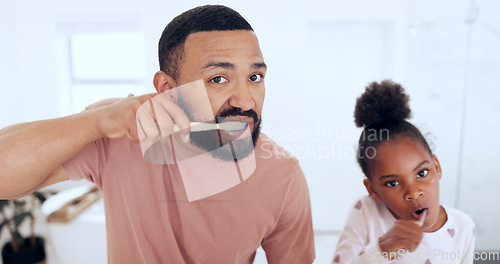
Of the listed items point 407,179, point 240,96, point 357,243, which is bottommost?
point 357,243

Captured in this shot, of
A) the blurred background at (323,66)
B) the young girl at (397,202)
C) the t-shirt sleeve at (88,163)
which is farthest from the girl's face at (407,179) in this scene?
the t-shirt sleeve at (88,163)

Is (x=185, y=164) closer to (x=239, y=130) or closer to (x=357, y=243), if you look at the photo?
(x=239, y=130)

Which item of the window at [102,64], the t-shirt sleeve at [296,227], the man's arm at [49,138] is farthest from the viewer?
the window at [102,64]

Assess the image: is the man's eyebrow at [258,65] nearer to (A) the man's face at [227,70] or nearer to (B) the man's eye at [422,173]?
(A) the man's face at [227,70]

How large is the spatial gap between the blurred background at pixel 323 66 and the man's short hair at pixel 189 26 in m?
0.13

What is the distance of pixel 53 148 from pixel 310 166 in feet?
1.44

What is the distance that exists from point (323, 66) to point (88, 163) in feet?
1.63

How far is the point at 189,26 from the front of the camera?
423 mm

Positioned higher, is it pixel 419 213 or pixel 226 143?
pixel 226 143

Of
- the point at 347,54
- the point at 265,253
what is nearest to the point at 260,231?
the point at 265,253

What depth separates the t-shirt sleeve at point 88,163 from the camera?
46 cm

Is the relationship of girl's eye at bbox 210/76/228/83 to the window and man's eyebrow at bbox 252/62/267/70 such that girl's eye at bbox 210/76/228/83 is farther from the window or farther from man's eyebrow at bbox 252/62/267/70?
the window

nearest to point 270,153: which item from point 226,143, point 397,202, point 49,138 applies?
point 226,143

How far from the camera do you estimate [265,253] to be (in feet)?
1.82
